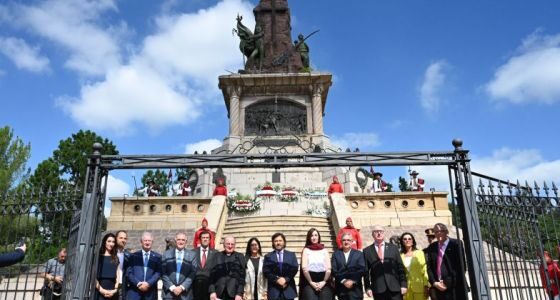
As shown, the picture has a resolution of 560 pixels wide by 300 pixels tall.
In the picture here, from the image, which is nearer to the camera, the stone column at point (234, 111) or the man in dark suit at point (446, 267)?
the man in dark suit at point (446, 267)

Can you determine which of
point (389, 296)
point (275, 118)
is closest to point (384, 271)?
point (389, 296)

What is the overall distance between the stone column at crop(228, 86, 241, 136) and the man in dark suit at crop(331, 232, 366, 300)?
18.1 meters

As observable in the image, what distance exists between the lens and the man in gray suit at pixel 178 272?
247 inches

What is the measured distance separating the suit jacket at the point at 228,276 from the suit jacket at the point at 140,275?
805mm

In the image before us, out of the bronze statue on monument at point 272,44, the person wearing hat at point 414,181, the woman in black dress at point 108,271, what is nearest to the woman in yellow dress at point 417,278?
the woman in black dress at point 108,271

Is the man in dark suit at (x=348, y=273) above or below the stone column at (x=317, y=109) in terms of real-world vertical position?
below

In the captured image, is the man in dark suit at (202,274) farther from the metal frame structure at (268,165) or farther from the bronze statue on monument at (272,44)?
the bronze statue on monument at (272,44)

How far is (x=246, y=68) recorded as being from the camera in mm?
27188

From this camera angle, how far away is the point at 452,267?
20.8 ft

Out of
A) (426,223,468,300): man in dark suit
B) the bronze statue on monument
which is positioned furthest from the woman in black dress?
the bronze statue on monument

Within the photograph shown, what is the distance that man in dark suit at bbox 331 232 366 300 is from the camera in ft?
20.4

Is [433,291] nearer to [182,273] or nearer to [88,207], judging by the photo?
[182,273]

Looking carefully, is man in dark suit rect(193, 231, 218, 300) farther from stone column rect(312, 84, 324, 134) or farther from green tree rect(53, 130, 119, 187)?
green tree rect(53, 130, 119, 187)

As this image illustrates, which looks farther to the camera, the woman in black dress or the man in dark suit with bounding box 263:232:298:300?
the woman in black dress
